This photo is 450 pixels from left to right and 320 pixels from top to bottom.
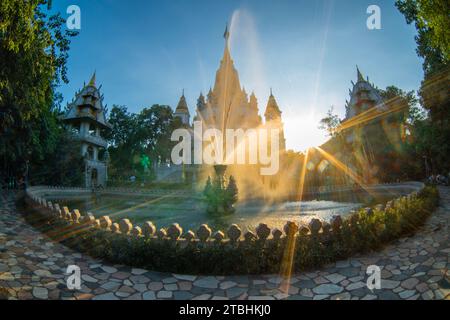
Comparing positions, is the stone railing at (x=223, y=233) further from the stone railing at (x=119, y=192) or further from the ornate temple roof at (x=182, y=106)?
the ornate temple roof at (x=182, y=106)

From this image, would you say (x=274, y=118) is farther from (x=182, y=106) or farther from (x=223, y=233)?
(x=223, y=233)

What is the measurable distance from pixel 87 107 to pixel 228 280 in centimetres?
3789

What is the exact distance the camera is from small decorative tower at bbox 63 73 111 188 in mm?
33875

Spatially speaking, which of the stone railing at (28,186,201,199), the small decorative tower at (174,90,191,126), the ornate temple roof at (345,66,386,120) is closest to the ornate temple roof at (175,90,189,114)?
the small decorative tower at (174,90,191,126)

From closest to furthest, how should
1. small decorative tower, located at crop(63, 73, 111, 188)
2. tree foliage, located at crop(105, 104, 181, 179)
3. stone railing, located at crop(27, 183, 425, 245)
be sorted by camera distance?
stone railing, located at crop(27, 183, 425, 245) → small decorative tower, located at crop(63, 73, 111, 188) → tree foliage, located at crop(105, 104, 181, 179)

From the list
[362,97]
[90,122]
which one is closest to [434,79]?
[362,97]

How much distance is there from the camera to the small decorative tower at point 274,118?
149 feet

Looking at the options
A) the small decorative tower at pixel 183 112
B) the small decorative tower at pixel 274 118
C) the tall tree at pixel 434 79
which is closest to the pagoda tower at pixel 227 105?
the small decorative tower at pixel 274 118

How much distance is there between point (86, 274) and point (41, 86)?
700 centimetres

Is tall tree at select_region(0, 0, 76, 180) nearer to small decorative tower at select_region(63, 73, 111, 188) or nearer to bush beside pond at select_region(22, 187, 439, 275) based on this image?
bush beside pond at select_region(22, 187, 439, 275)

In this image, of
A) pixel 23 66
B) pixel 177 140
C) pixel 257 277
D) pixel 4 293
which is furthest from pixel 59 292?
pixel 177 140

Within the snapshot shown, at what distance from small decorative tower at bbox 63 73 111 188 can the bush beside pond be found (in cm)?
3081
